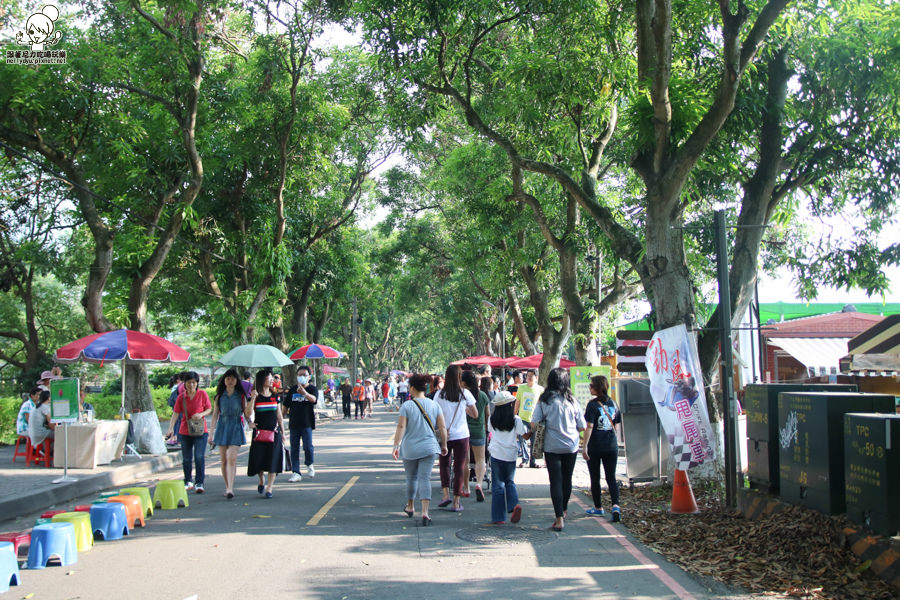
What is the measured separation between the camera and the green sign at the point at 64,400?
11867 mm

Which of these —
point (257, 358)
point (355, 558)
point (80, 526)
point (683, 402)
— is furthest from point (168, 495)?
point (683, 402)

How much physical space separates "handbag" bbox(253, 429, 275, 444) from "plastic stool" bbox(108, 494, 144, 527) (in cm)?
213

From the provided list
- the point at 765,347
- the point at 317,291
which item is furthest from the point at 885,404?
the point at 317,291

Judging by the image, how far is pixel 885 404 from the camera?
702 centimetres

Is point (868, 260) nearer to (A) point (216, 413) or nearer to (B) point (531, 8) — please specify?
(B) point (531, 8)

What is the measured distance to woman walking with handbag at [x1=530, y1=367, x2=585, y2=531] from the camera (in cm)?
811

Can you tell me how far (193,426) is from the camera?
431 inches

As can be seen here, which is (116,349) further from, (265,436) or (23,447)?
(23,447)

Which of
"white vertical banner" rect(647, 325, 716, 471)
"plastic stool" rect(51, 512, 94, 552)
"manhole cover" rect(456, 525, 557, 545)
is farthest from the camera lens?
"white vertical banner" rect(647, 325, 716, 471)

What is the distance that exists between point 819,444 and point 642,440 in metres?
4.87

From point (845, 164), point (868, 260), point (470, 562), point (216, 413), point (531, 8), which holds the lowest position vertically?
point (470, 562)

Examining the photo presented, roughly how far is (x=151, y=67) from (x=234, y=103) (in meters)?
2.57

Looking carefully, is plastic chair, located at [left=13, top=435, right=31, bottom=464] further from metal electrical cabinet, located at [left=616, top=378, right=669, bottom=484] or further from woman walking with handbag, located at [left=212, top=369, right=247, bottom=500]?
metal electrical cabinet, located at [left=616, top=378, right=669, bottom=484]

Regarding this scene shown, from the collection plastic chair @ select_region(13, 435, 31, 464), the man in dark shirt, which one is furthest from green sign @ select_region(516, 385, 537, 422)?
plastic chair @ select_region(13, 435, 31, 464)
